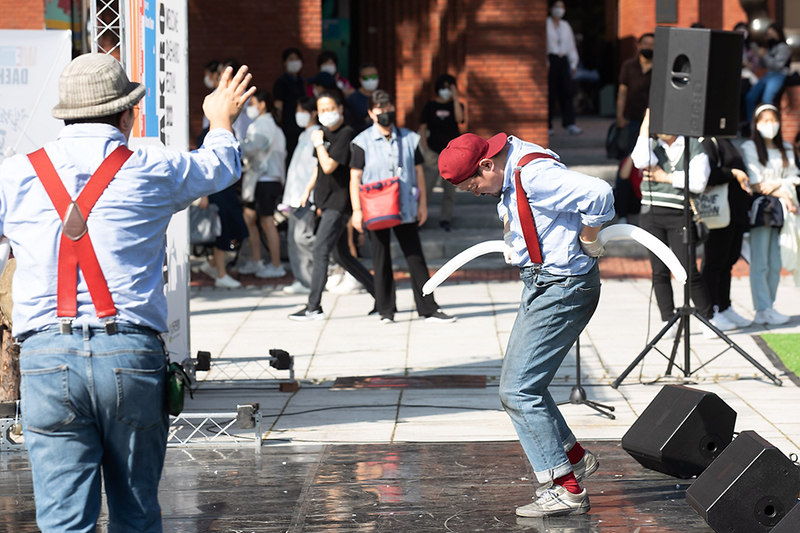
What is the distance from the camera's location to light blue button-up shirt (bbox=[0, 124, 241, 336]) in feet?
10.5

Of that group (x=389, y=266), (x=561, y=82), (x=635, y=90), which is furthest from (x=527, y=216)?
(x=561, y=82)

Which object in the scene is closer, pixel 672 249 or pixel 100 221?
pixel 100 221

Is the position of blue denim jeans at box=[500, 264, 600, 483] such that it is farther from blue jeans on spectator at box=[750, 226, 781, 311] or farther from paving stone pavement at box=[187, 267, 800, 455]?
blue jeans on spectator at box=[750, 226, 781, 311]

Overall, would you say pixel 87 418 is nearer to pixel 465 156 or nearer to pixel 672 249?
pixel 465 156

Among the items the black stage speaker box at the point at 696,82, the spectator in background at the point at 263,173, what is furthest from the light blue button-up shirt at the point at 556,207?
the spectator in background at the point at 263,173

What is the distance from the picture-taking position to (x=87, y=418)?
318 centimetres

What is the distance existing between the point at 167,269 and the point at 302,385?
144 centimetres

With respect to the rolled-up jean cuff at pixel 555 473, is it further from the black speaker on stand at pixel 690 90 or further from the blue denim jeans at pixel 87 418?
the black speaker on stand at pixel 690 90

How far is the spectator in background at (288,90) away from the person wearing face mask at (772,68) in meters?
6.58

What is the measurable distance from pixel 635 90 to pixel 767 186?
518 centimetres

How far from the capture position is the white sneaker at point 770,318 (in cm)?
946

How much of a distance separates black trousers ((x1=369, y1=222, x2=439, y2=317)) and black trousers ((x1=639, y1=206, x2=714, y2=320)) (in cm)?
216

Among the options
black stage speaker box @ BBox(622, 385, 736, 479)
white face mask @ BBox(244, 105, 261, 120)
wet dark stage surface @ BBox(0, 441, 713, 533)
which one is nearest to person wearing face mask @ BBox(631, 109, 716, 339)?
wet dark stage surface @ BBox(0, 441, 713, 533)

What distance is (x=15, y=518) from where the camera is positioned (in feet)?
16.4
